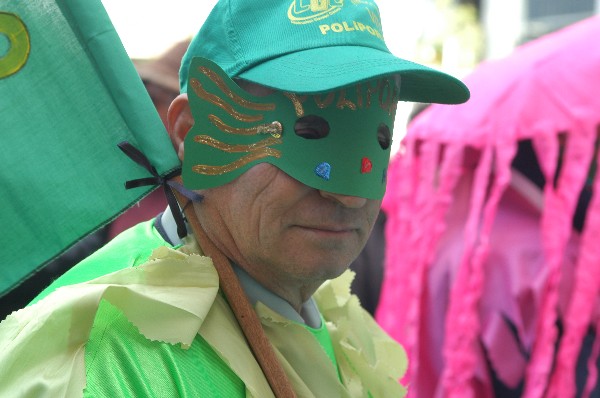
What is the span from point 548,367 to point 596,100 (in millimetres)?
1004

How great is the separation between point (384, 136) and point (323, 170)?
0.19m

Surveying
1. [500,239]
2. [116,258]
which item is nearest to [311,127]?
[116,258]

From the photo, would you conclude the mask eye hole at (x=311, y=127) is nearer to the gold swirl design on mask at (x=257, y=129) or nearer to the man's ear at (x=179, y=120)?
the gold swirl design on mask at (x=257, y=129)

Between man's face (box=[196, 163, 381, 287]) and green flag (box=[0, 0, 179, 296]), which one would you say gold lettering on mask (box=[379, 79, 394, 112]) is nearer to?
man's face (box=[196, 163, 381, 287])

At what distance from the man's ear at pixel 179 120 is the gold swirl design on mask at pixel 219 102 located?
0.37ft

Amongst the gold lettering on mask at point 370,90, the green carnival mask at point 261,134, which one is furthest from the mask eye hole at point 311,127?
the gold lettering on mask at point 370,90

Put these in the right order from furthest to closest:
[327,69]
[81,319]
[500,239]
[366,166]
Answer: [500,239] → [366,166] → [327,69] → [81,319]

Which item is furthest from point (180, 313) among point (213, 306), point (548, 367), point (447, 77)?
point (548, 367)

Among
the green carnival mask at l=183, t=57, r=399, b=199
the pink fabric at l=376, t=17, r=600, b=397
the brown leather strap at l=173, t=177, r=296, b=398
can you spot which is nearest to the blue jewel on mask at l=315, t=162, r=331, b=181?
the green carnival mask at l=183, t=57, r=399, b=199

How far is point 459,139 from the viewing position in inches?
139

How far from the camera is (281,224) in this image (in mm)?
1607

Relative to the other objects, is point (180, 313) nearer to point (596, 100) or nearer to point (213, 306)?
point (213, 306)

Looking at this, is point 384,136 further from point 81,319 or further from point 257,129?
point 81,319

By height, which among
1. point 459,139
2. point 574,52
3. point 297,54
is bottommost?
point 459,139
